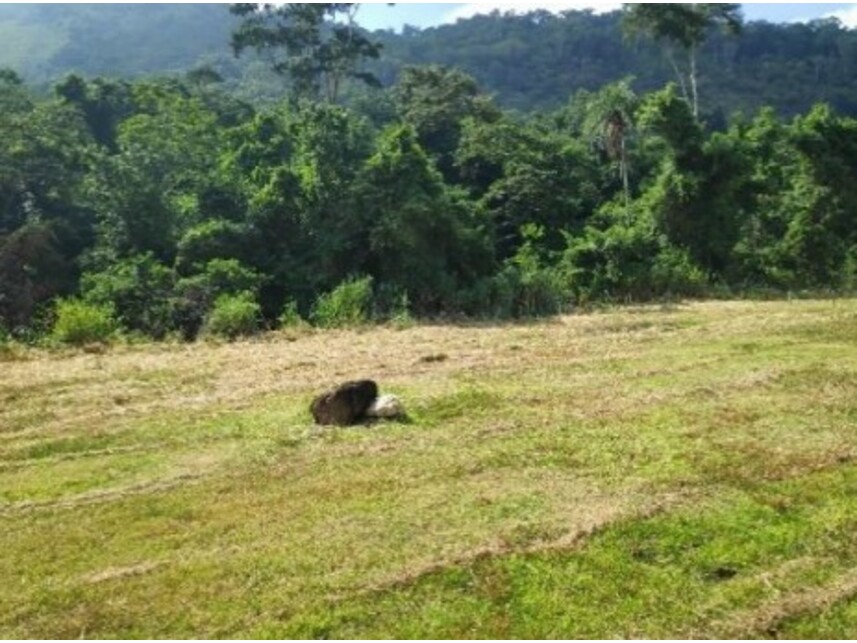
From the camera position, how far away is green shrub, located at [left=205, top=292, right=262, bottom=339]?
22.3 meters

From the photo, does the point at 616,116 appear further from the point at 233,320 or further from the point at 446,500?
the point at 446,500

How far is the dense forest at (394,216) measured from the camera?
24656mm

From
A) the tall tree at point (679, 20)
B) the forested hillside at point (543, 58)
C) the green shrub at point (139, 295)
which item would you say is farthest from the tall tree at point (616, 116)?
the green shrub at point (139, 295)

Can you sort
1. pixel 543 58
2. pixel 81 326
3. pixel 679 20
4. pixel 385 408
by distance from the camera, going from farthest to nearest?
pixel 543 58 < pixel 679 20 < pixel 81 326 < pixel 385 408

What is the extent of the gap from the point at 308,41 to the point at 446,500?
38.6 metres

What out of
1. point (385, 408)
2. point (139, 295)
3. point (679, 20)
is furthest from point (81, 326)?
point (679, 20)

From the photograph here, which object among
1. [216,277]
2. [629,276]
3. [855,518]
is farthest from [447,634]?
[629,276]

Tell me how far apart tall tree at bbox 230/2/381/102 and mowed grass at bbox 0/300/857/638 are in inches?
1199

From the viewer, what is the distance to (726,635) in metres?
7.32

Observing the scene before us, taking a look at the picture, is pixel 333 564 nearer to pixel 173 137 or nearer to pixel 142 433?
pixel 142 433

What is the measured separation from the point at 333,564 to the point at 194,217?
68.8 feet

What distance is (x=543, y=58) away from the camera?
9694 cm

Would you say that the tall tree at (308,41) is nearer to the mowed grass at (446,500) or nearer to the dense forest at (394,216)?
the dense forest at (394,216)

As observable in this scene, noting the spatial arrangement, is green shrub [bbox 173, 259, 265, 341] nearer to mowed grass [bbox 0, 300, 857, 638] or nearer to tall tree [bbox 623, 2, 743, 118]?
mowed grass [bbox 0, 300, 857, 638]
